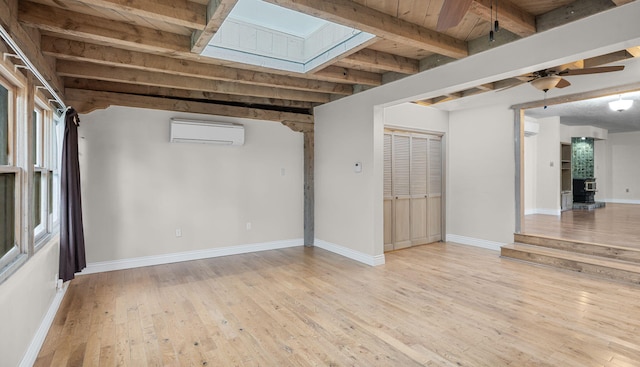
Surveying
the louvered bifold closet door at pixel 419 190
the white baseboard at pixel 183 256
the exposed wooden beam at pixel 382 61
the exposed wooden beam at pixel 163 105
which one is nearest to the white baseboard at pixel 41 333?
the white baseboard at pixel 183 256

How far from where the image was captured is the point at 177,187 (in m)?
4.79

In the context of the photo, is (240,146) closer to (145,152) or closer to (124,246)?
(145,152)

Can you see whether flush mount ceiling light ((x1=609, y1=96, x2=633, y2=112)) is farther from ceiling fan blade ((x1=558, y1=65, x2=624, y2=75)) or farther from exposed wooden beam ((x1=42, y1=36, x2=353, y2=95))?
exposed wooden beam ((x1=42, y1=36, x2=353, y2=95))

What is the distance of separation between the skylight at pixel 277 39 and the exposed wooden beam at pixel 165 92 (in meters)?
1.64

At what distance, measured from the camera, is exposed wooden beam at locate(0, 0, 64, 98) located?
2061 mm

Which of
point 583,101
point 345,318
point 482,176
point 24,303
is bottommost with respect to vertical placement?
point 345,318

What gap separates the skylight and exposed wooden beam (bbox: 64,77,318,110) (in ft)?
5.39

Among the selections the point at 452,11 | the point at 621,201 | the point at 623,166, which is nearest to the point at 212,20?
the point at 452,11

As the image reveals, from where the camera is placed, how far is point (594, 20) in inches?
96.2

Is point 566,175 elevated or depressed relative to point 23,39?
depressed

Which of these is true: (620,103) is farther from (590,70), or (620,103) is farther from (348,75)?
(348,75)

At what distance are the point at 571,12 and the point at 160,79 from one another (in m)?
4.16

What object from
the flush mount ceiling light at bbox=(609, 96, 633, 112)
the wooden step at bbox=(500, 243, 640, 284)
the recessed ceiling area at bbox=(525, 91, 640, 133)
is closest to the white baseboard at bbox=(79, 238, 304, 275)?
the wooden step at bbox=(500, 243, 640, 284)

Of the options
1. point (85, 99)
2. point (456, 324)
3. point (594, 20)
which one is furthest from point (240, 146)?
point (594, 20)
